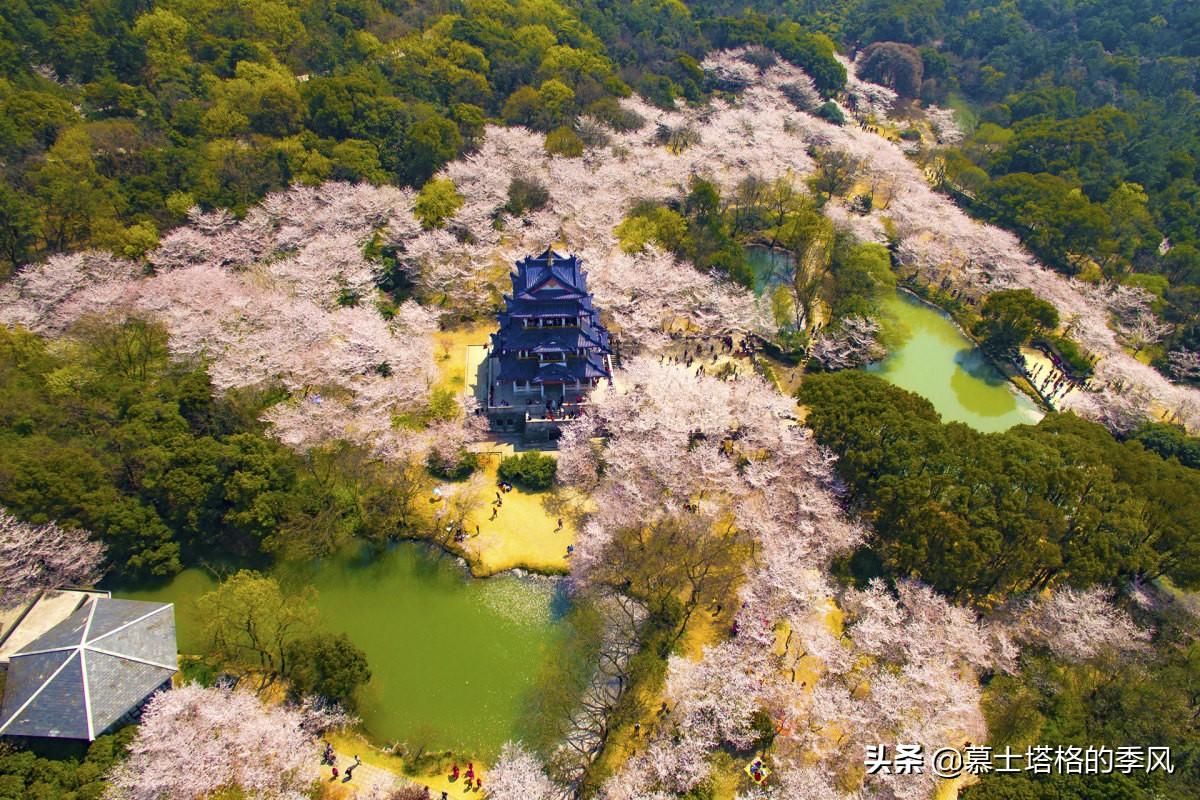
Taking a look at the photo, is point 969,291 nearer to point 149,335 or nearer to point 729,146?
point 729,146

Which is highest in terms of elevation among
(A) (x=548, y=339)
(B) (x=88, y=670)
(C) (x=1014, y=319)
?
(C) (x=1014, y=319)

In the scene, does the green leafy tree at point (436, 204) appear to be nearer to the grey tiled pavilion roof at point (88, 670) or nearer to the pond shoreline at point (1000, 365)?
the grey tiled pavilion roof at point (88, 670)

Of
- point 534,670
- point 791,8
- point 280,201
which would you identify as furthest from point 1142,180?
point 280,201

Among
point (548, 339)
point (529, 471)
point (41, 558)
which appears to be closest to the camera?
point (41, 558)

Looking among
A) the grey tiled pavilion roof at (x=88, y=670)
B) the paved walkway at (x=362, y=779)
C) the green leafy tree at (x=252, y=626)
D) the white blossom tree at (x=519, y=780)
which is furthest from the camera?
the green leafy tree at (x=252, y=626)

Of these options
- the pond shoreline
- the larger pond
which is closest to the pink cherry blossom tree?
the larger pond

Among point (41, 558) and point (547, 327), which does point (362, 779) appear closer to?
point (41, 558)

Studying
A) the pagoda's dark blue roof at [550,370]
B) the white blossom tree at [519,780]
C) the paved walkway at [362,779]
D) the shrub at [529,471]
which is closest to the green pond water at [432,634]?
the paved walkway at [362,779]

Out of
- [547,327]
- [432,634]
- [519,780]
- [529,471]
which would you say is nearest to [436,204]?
[547,327]
